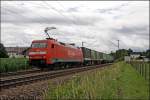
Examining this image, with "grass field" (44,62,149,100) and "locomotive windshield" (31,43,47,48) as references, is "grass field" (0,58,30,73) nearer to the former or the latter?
"locomotive windshield" (31,43,47,48)

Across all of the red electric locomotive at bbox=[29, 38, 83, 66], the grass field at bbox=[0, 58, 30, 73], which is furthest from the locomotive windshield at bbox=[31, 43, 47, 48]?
the grass field at bbox=[0, 58, 30, 73]

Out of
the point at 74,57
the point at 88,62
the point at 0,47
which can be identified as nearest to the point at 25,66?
the point at 74,57

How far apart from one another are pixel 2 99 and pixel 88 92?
3.01 meters

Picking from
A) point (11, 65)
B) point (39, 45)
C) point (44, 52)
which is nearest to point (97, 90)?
point (44, 52)

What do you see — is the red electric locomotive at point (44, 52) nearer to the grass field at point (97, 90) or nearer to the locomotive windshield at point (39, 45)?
the locomotive windshield at point (39, 45)

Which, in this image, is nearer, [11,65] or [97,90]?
[97,90]

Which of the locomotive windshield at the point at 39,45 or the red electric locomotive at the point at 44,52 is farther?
the locomotive windshield at the point at 39,45

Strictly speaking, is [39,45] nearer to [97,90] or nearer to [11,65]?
[11,65]

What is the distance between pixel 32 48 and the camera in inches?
1334

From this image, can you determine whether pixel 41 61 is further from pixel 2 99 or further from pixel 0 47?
pixel 0 47

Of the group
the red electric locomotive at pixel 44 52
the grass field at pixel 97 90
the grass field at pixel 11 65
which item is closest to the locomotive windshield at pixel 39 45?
the red electric locomotive at pixel 44 52

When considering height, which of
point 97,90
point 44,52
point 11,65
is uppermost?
point 44,52

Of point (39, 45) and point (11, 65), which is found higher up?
point (39, 45)

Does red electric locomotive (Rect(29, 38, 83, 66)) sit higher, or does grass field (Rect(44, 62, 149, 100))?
red electric locomotive (Rect(29, 38, 83, 66))
